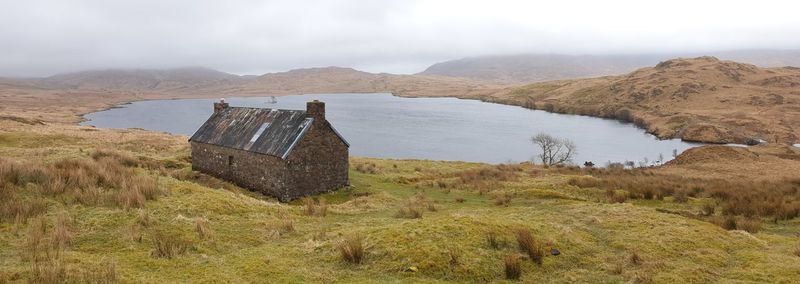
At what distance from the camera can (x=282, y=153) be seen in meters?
29.9

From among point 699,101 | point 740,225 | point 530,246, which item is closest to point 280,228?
point 530,246

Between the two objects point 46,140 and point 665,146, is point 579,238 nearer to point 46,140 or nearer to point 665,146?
point 46,140

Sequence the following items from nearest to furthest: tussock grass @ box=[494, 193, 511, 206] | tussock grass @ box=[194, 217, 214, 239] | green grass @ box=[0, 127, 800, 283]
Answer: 1. green grass @ box=[0, 127, 800, 283]
2. tussock grass @ box=[194, 217, 214, 239]
3. tussock grass @ box=[494, 193, 511, 206]

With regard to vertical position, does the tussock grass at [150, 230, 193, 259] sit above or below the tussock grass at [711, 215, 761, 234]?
above

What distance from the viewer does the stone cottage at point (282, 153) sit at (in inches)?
1192

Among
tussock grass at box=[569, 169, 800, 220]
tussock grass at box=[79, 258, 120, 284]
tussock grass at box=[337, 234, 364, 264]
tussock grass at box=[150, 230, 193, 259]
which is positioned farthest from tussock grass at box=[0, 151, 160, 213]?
tussock grass at box=[569, 169, 800, 220]

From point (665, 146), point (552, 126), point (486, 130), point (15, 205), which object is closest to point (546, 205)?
point (15, 205)

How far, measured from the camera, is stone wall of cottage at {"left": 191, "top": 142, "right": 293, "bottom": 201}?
1182 inches

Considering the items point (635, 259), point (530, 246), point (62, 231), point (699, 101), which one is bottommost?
point (635, 259)

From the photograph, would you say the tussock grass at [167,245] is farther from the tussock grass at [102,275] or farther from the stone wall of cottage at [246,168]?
the stone wall of cottage at [246,168]

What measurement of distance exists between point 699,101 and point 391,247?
140m

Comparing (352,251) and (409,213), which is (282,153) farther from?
(352,251)

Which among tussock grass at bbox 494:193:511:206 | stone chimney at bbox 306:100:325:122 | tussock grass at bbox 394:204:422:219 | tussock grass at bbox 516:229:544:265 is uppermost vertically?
stone chimney at bbox 306:100:325:122

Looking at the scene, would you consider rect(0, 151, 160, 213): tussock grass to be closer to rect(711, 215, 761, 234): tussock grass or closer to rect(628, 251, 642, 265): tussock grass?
rect(628, 251, 642, 265): tussock grass
